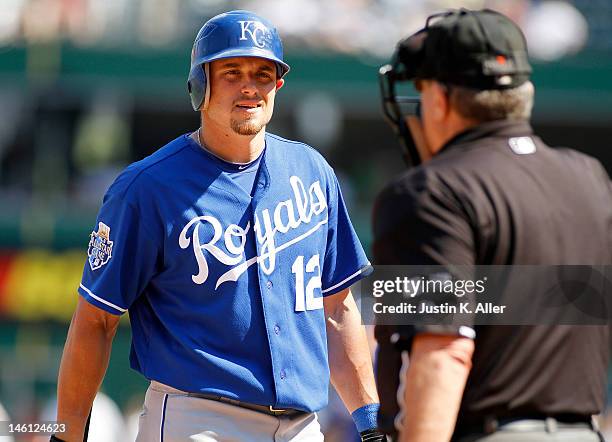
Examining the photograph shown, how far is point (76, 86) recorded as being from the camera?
15.9m

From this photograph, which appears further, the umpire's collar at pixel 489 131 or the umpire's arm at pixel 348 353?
the umpire's arm at pixel 348 353

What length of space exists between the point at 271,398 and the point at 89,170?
39.7 feet

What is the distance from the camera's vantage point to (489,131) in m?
3.03

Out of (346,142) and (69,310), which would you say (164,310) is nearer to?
(69,310)

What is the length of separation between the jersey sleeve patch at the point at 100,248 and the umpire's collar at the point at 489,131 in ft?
4.79

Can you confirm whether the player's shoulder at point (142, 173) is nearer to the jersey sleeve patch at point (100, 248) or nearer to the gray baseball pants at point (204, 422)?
the jersey sleeve patch at point (100, 248)

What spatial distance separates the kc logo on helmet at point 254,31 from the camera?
415 centimetres

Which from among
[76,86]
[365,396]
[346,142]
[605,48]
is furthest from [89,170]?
[365,396]

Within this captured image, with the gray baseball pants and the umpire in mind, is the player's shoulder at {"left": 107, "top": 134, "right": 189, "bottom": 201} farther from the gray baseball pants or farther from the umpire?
the umpire

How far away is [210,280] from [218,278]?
→ 0.10 feet

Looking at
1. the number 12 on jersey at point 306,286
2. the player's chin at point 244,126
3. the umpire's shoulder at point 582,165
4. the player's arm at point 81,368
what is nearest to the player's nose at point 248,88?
the player's chin at point 244,126

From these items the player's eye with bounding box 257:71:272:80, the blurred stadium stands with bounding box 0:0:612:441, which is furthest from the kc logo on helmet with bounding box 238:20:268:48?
the blurred stadium stands with bounding box 0:0:612:441

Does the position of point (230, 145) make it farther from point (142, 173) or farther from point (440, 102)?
point (440, 102)

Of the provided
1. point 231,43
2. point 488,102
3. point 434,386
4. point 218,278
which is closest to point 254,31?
point 231,43
